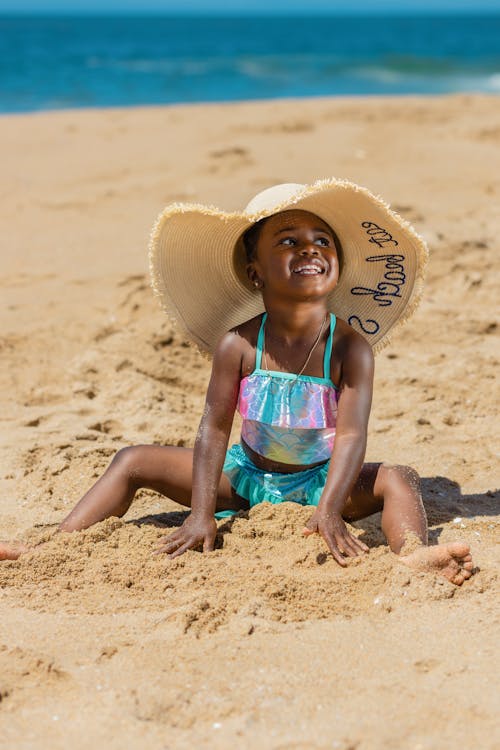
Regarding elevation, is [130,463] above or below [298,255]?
below

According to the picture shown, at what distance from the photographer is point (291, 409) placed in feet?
9.27

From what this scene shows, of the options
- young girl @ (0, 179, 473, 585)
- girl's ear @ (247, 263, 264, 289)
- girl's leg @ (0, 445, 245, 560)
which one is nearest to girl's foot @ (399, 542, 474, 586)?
young girl @ (0, 179, 473, 585)

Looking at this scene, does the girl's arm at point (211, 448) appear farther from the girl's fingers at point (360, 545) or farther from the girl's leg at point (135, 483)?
the girl's fingers at point (360, 545)

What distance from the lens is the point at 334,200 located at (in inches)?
107

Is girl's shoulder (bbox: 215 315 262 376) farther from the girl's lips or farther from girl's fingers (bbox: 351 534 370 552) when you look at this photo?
girl's fingers (bbox: 351 534 370 552)

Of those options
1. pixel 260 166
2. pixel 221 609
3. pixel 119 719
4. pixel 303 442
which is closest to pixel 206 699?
pixel 119 719

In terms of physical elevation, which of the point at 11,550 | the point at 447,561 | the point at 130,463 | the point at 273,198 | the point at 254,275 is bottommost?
the point at 11,550

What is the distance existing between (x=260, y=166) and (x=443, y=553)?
A: 6.10 metres

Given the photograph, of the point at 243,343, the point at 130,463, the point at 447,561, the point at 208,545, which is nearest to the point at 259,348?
the point at 243,343

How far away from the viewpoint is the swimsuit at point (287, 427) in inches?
111

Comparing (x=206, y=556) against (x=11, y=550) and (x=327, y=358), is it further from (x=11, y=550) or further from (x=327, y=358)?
Answer: (x=327, y=358)

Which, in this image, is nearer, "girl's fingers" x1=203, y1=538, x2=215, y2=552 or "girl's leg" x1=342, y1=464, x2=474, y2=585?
"girl's leg" x1=342, y1=464, x2=474, y2=585

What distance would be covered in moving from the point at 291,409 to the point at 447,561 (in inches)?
27.2

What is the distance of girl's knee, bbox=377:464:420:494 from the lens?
2.71 metres
